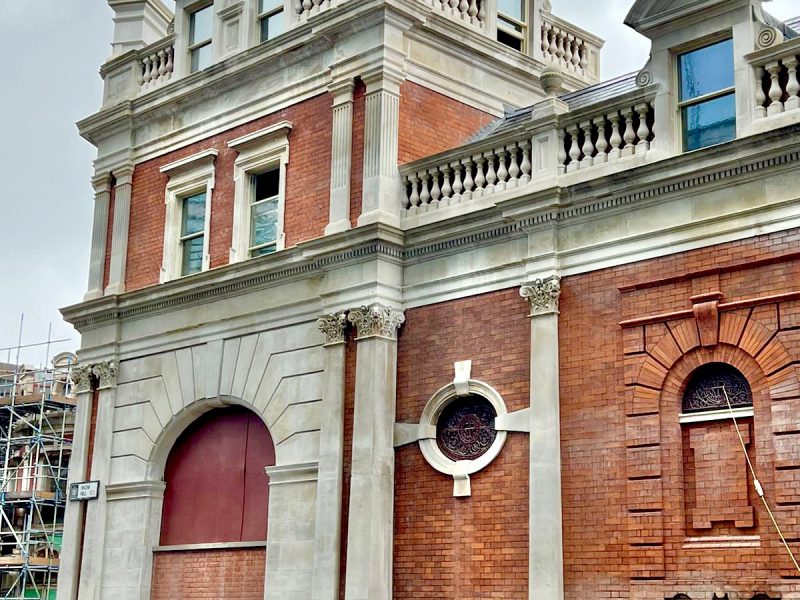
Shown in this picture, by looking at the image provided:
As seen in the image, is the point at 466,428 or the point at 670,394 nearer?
the point at 670,394

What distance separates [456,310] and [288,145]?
4624 mm

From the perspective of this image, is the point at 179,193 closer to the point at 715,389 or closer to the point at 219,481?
the point at 219,481

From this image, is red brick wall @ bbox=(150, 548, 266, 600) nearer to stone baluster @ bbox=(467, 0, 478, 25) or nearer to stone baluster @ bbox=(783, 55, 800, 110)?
stone baluster @ bbox=(467, 0, 478, 25)

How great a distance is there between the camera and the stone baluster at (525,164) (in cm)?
1733

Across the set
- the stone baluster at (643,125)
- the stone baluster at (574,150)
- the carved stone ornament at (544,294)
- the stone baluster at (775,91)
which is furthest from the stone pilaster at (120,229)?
the stone baluster at (775,91)

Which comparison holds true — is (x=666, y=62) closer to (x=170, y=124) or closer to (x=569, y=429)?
(x=569, y=429)

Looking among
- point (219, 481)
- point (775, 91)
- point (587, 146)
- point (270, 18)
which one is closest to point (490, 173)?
point (587, 146)

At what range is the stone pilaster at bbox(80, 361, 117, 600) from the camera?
21.3 meters

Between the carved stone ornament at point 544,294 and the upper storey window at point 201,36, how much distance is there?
881cm

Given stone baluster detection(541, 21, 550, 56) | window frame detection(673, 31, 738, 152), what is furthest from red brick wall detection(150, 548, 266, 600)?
stone baluster detection(541, 21, 550, 56)

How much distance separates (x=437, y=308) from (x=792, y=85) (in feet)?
18.9

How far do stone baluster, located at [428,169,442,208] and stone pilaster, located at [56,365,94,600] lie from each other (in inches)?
303

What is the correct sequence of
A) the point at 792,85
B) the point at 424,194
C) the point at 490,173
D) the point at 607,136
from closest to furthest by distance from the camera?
the point at 792,85 < the point at 607,136 < the point at 490,173 < the point at 424,194

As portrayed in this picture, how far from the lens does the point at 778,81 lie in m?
14.9
